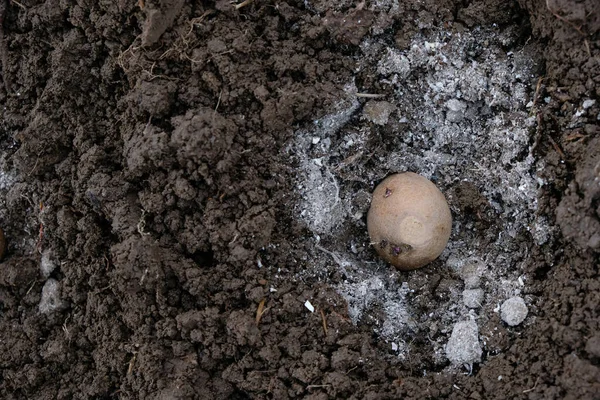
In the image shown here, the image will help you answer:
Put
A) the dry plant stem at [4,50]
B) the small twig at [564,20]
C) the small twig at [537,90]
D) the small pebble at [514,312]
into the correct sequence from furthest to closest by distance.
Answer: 1. the dry plant stem at [4,50]
2. the small twig at [537,90]
3. the small pebble at [514,312]
4. the small twig at [564,20]

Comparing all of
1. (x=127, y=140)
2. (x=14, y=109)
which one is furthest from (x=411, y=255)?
Answer: (x=14, y=109)

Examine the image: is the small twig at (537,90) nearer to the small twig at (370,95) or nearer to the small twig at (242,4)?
the small twig at (370,95)

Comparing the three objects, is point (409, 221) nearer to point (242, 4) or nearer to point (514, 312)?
point (514, 312)

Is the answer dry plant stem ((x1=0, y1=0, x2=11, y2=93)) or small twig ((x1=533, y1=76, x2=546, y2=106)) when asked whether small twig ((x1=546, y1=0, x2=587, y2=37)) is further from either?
dry plant stem ((x1=0, y1=0, x2=11, y2=93))

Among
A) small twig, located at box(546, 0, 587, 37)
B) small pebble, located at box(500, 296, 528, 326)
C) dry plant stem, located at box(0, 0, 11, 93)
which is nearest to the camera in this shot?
small twig, located at box(546, 0, 587, 37)

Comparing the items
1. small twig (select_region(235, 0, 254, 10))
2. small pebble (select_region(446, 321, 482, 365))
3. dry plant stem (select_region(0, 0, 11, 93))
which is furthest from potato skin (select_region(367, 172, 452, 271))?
dry plant stem (select_region(0, 0, 11, 93))

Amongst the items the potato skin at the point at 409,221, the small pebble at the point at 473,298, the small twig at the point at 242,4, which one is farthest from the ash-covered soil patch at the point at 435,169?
the small twig at the point at 242,4
